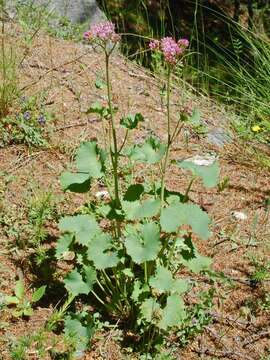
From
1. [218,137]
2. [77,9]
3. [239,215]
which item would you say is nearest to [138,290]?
[239,215]

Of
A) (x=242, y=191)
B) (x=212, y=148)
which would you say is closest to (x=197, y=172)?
(x=242, y=191)

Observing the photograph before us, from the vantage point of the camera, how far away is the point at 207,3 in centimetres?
742

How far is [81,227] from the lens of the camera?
1708 mm

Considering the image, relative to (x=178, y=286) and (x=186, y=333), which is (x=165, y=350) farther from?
(x=178, y=286)

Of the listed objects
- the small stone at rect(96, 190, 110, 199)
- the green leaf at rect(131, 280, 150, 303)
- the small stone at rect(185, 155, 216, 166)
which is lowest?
the small stone at rect(185, 155, 216, 166)

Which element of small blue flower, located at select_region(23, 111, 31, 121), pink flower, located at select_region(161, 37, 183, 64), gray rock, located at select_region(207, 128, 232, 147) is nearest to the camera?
pink flower, located at select_region(161, 37, 183, 64)

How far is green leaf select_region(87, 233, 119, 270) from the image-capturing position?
5.38 feet

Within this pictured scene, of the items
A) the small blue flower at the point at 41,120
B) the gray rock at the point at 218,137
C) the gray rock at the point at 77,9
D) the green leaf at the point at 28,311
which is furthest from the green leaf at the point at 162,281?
the gray rock at the point at 77,9

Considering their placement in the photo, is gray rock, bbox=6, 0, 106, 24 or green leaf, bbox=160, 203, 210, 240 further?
gray rock, bbox=6, 0, 106, 24

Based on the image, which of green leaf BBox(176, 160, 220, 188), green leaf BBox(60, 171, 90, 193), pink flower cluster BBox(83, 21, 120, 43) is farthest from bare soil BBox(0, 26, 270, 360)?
pink flower cluster BBox(83, 21, 120, 43)

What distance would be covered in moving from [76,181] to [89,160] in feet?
0.26

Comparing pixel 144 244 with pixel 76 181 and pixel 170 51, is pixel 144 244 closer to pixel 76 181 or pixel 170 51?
pixel 76 181

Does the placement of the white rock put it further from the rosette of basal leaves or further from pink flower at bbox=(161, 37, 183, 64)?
pink flower at bbox=(161, 37, 183, 64)

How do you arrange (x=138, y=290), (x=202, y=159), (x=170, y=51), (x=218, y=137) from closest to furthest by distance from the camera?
(x=170, y=51)
(x=138, y=290)
(x=202, y=159)
(x=218, y=137)
